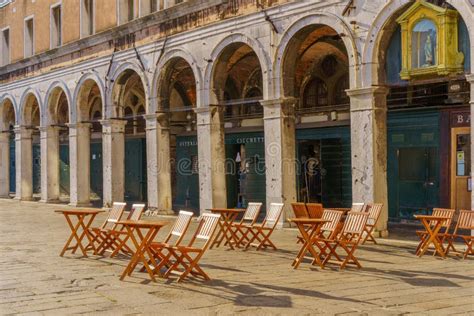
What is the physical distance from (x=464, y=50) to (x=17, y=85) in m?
19.5

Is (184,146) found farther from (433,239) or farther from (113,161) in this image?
(433,239)

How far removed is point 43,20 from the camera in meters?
24.0

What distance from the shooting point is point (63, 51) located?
22.2 metres

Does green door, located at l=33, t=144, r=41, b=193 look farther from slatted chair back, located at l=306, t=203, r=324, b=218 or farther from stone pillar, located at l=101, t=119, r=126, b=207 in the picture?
slatted chair back, located at l=306, t=203, r=324, b=218

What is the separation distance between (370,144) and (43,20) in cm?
1605

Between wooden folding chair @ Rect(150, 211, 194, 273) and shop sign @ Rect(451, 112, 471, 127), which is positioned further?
shop sign @ Rect(451, 112, 471, 127)

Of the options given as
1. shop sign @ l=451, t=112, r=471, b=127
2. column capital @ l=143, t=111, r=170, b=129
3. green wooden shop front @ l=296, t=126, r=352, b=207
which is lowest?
green wooden shop front @ l=296, t=126, r=352, b=207

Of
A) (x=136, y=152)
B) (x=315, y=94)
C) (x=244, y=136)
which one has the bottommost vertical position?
(x=136, y=152)

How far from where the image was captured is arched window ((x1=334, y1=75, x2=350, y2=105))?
1748cm

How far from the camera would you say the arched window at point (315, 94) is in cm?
1808

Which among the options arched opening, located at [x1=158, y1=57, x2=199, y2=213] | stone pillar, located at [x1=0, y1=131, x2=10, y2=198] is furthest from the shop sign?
stone pillar, located at [x1=0, y1=131, x2=10, y2=198]

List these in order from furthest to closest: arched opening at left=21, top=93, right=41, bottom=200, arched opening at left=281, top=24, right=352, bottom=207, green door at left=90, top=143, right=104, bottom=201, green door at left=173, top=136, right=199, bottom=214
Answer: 1. green door at left=90, top=143, right=104, bottom=201
2. arched opening at left=21, top=93, right=41, bottom=200
3. green door at left=173, top=136, right=199, bottom=214
4. arched opening at left=281, top=24, right=352, bottom=207

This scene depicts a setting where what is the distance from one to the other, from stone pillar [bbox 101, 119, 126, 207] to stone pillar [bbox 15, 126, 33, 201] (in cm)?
700

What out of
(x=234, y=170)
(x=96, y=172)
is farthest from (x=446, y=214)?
(x=96, y=172)
